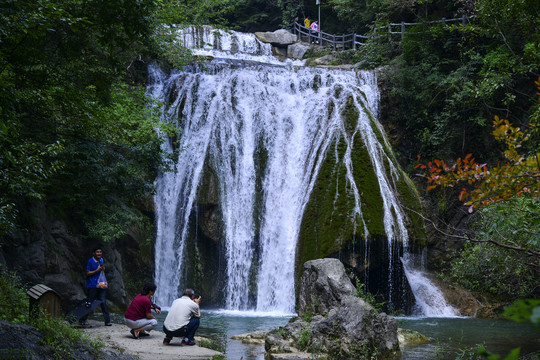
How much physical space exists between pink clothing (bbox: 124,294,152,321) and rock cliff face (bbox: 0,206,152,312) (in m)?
3.77

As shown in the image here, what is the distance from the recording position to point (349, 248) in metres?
14.6

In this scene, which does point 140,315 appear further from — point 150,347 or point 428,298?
point 428,298

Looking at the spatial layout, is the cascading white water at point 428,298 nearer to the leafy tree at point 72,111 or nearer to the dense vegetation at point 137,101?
the dense vegetation at point 137,101

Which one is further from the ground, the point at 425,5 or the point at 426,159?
the point at 425,5

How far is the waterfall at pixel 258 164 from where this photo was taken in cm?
1605

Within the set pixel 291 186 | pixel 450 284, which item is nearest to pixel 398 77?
pixel 291 186

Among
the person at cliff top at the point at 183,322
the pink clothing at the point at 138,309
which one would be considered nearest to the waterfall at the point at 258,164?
the pink clothing at the point at 138,309

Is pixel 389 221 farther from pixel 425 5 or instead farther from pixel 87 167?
pixel 425 5

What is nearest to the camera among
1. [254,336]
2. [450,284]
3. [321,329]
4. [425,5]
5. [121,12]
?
[121,12]

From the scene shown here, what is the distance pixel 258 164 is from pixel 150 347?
11352 mm

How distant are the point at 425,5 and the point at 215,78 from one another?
11304 mm

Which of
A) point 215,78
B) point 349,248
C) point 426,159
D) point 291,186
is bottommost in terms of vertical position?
point 349,248

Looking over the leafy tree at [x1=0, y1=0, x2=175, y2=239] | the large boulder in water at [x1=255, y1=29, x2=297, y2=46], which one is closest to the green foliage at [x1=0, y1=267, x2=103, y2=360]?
the leafy tree at [x1=0, y1=0, x2=175, y2=239]

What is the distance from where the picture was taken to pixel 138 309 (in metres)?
8.20
